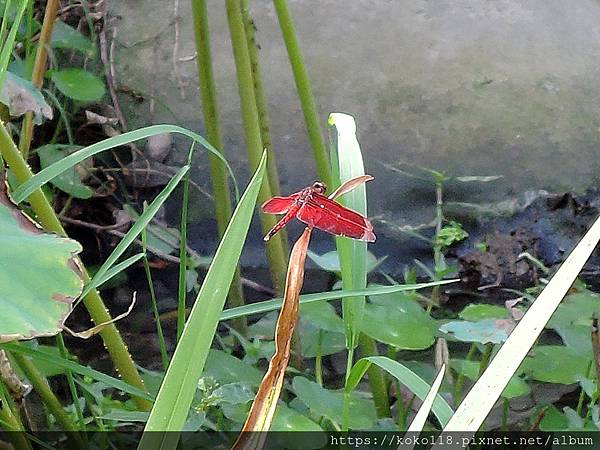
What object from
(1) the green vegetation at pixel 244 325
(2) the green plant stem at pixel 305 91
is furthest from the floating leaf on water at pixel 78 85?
(2) the green plant stem at pixel 305 91

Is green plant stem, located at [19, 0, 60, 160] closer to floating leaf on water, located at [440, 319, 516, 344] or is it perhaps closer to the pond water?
the pond water

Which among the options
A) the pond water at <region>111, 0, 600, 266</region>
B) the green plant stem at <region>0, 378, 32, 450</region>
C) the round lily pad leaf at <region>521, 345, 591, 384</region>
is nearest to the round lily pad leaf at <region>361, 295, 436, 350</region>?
the round lily pad leaf at <region>521, 345, 591, 384</region>

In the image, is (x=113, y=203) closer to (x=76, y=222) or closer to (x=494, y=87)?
(x=76, y=222)

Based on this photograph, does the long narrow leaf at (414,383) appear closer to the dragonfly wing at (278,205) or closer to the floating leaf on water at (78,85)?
the dragonfly wing at (278,205)

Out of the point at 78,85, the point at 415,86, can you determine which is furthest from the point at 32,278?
the point at 415,86

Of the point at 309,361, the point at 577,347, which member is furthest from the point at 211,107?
the point at 577,347
